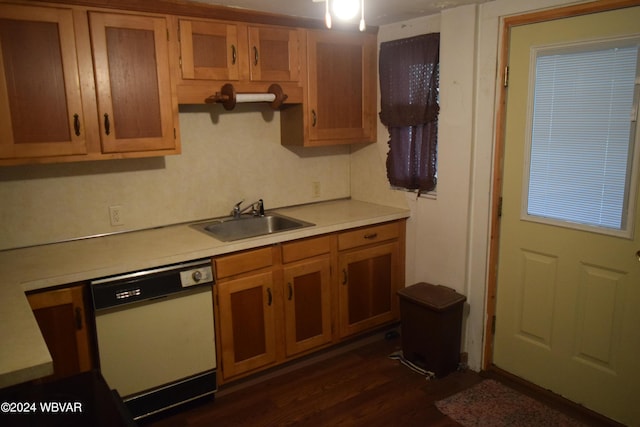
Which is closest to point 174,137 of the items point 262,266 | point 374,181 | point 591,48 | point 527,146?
point 262,266

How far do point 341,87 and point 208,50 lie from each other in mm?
978

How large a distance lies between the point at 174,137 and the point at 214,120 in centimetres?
50

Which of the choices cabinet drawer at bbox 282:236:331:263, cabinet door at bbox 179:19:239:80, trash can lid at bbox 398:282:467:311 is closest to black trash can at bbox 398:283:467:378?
trash can lid at bbox 398:282:467:311

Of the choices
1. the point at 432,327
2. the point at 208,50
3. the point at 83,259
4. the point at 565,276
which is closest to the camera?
the point at 83,259

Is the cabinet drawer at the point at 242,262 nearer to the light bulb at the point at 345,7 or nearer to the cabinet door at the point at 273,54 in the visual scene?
the cabinet door at the point at 273,54

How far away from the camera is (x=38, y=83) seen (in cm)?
235

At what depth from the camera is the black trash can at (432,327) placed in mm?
2996

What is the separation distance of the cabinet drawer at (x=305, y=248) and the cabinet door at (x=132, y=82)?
90 centimetres

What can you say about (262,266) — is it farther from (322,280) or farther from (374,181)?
(374,181)

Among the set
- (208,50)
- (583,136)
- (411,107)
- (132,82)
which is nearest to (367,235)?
(411,107)

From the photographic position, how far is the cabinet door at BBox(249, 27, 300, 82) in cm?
297

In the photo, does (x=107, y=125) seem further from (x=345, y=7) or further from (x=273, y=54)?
(x=345, y=7)

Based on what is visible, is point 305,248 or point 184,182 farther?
point 184,182

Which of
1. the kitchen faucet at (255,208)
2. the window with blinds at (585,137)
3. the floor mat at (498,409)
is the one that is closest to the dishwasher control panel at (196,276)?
the kitchen faucet at (255,208)
